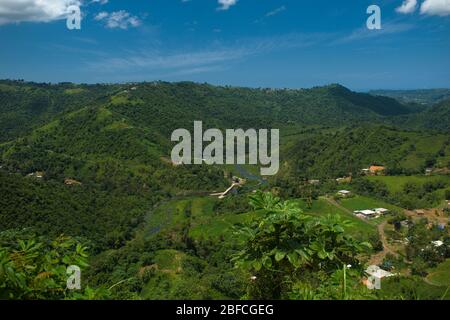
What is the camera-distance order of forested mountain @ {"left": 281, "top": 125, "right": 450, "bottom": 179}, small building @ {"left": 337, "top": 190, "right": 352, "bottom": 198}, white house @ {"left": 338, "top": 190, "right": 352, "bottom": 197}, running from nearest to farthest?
small building @ {"left": 337, "top": 190, "right": 352, "bottom": 198} < white house @ {"left": 338, "top": 190, "right": 352, "bottom": 197} < forested mountain @ {"left": 281, "top": 125, "right": 450, "bottom": 179}

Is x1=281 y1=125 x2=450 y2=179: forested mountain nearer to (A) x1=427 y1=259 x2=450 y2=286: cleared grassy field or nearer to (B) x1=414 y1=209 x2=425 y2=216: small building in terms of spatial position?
(B) x1=414 y1=209 x2=425 y2=216: small building

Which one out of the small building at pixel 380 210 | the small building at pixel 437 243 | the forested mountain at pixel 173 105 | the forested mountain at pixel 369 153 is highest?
the forested mountain at pixel 173 105

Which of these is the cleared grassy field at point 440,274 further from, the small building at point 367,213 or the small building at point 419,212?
the small building at point 419,212

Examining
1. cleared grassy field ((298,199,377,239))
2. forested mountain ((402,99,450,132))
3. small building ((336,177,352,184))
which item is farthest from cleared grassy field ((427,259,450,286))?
forested mountain ((402,99,450,132))

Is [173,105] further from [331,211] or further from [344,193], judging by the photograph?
[331,211]

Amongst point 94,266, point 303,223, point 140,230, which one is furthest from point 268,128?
point 303,223

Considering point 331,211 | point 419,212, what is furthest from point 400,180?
point 331,211

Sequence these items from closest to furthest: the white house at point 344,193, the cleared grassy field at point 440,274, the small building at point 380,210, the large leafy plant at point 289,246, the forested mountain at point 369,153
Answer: the large leafy plant at point 289,246 → the cleared grassy field at point 440,274 → the small building at point 380,210 → the white house at point 344,193 → the forested mountain at point 369,153

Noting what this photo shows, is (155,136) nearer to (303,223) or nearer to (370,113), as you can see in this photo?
(303,223)

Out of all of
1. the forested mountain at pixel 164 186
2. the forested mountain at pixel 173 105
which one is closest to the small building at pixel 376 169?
the forested mountain at pixel 164 186
